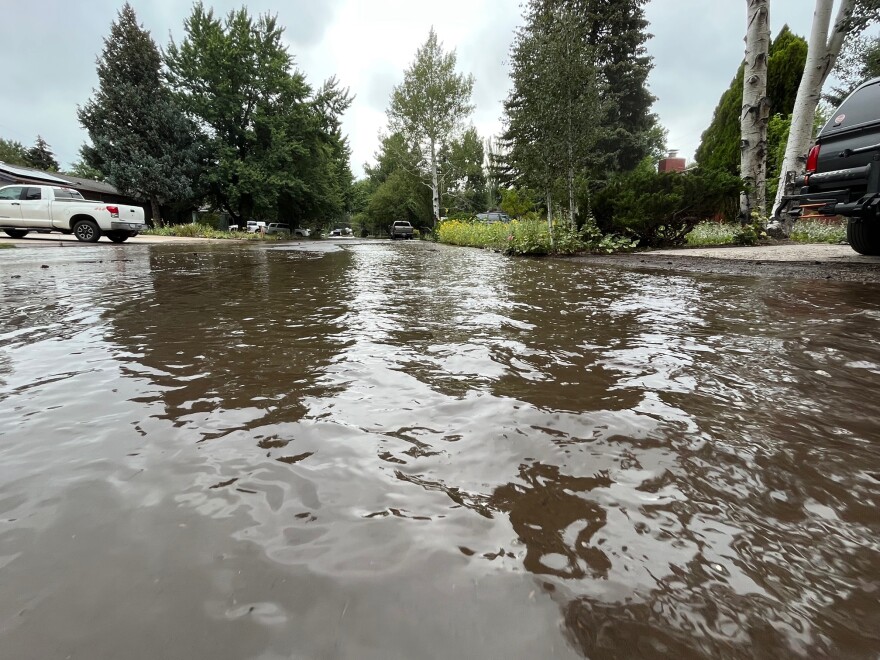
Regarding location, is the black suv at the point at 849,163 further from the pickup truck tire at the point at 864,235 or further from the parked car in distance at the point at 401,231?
the parked car in distance at the point at 401,231

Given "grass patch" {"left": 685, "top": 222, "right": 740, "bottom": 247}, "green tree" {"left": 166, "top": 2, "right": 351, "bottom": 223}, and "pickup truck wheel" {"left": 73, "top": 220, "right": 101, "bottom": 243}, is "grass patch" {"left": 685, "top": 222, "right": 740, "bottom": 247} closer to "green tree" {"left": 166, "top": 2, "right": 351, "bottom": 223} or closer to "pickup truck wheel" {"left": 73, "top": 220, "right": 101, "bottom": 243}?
"pickup truck wheel" {"left": 73, "top": 220, "right": 101, "bottom": 243}

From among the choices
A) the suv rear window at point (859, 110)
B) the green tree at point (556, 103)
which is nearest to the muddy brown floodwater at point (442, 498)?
the suv rear window at point (859, 110)

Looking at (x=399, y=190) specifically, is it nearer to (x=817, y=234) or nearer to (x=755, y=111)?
(x=755, y=111)

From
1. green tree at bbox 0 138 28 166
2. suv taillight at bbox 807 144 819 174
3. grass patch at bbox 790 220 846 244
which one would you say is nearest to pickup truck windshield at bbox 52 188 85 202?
suv taillight at bbox 807 144 819 174

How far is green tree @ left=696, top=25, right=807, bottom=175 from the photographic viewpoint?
14875mm

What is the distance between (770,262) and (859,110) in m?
2.23

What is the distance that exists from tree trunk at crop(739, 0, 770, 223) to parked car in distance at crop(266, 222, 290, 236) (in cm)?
2920

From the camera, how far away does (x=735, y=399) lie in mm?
1869

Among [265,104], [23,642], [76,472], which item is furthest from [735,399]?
[265,104]

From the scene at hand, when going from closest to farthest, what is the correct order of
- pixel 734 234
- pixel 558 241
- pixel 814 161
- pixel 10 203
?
1. pixel 814 161
2. pixel 734 234
3. pixel 558 241
4. pixel 10 203

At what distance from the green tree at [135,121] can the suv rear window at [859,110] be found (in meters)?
27.6

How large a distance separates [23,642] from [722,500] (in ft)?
5.25

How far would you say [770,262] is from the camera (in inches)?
270

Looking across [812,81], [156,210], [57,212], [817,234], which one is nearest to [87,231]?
[57,212]
